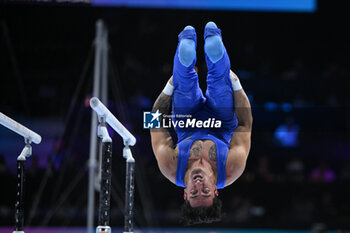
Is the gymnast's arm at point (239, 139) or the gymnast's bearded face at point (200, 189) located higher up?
the gymnast's arm at point (239, 139)

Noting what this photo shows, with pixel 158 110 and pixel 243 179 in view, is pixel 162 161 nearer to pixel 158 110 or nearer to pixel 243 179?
pixel 158 110

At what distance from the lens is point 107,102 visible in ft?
26.8

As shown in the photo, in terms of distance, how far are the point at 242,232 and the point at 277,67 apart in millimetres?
3120

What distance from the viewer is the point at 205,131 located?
4.88 m

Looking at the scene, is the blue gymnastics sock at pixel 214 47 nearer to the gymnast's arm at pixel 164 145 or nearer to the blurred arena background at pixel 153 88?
the gymnast's arm at pixel 164 145

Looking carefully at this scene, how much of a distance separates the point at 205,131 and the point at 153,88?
111 cm

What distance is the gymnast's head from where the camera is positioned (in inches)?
183

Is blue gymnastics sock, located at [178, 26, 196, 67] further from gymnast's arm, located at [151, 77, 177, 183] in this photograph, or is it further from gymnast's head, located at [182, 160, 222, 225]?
gymnast's head, located at [182, 160, 222, 225]

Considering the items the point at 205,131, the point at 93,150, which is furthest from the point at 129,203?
the point at 93,150

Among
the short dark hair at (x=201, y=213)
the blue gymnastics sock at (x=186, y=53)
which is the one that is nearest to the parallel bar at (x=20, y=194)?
the short dark hair at (x=201, y=213)

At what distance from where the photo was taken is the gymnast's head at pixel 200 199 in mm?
4641

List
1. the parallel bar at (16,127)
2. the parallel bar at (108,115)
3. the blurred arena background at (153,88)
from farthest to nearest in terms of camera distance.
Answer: the blurred arena background at (153,88), the parallel bar at (16,127), the parallel bar at (108,115)

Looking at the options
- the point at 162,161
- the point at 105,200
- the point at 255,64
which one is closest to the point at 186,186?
the point at 162,161

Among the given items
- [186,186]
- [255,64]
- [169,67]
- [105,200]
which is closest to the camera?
[105,200]
